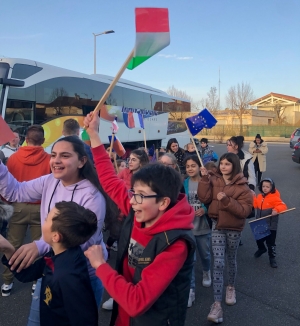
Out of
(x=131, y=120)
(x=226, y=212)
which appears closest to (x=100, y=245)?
(x=226, y=212)

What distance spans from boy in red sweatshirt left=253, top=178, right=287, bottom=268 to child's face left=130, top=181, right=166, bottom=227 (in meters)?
3.59

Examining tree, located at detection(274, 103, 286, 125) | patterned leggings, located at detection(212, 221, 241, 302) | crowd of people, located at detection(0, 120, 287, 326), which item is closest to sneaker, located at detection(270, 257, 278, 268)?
A: patterned leggings, located at detection(212, 221, 241, 302)

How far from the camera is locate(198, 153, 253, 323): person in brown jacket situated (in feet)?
11.0

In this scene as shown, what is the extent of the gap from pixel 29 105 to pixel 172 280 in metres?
9.25

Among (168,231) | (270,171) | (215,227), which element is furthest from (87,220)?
(270,171)

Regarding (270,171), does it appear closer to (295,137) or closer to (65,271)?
(295,137)

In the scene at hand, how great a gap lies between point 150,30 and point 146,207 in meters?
1.03

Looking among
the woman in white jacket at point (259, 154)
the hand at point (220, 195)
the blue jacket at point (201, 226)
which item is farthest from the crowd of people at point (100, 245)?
the woman in white jacket at point (259, 154)

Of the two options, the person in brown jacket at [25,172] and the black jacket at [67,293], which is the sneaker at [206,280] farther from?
the black jacket at [67,293]

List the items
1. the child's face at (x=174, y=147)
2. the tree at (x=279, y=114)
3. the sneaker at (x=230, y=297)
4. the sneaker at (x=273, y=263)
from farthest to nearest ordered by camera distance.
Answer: the tree at (x=279, y=114)
the child's face at (x=174, y=147)
the sneaker at (x=273, y=263)
the sneaker at (x=230, y=297)

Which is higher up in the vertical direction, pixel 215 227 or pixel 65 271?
pixel 65 271

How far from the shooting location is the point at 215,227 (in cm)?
352

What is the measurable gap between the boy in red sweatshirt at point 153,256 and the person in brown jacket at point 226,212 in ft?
5.57

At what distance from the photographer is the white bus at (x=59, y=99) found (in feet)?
30.0
